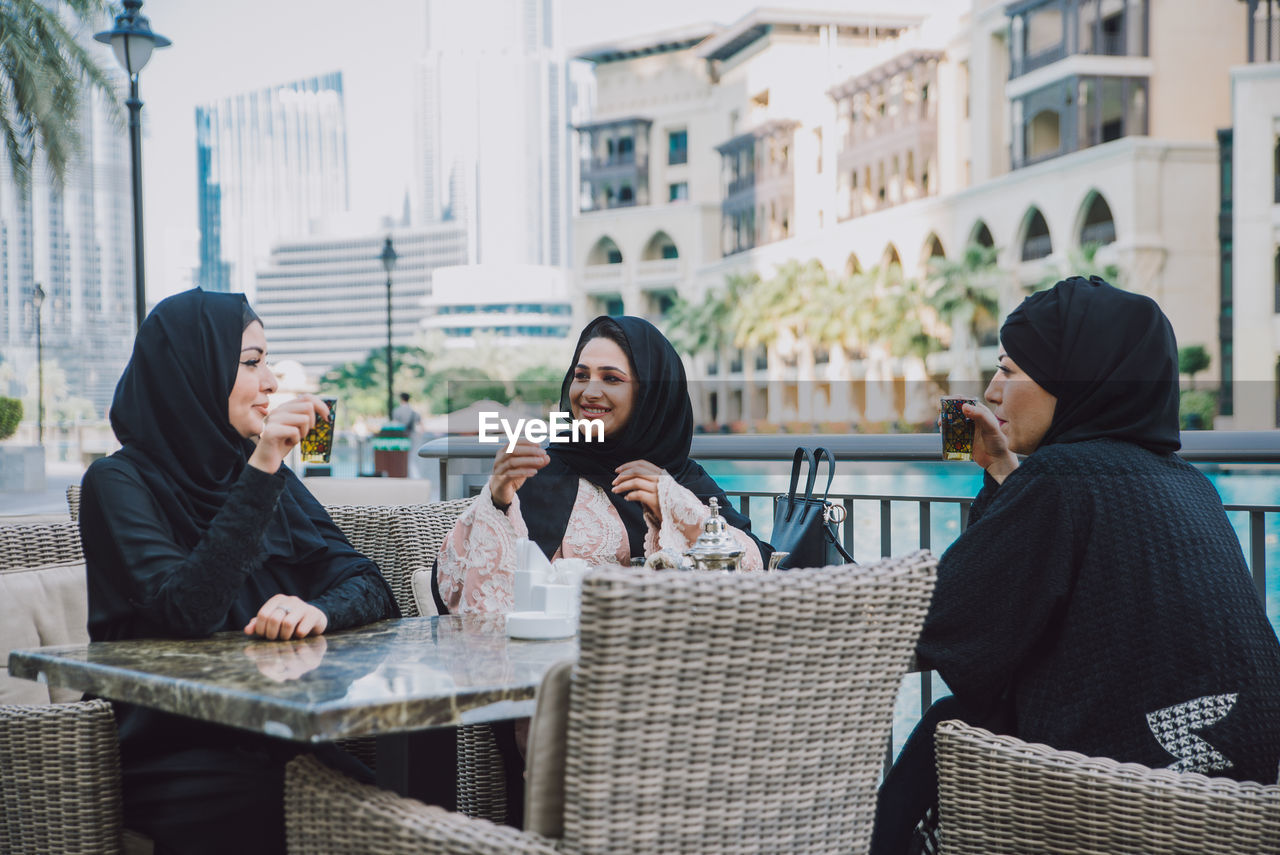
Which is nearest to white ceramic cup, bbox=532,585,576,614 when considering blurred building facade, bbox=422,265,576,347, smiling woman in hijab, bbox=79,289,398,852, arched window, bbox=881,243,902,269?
smiling woman in hijab, bbox=79,289,398,852

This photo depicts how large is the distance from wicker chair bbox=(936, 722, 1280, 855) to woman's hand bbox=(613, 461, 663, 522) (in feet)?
2.54

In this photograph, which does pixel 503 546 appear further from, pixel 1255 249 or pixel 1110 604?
pixel 1255 249

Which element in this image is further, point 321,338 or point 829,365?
point 321,338

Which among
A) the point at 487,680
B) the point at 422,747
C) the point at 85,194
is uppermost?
the point at 85,194

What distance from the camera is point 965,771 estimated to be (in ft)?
5.39

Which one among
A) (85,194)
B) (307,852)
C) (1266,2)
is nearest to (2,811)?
(307,852)

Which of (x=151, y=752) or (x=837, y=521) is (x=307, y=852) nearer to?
(x=151, y=752)

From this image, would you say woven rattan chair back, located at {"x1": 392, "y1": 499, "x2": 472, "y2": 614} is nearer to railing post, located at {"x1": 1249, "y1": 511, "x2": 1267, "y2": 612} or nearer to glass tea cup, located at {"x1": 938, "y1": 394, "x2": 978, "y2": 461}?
glass tea cup, located at {"x1": 938, "y1": 394, "x2": 978, "y2": 461}

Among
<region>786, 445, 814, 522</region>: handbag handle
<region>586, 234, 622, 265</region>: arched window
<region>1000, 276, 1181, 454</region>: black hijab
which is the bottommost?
<region>786, 445, 814, 522</region>: handbag handle

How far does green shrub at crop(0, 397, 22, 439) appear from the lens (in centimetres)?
1591

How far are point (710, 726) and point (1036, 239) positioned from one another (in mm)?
40955

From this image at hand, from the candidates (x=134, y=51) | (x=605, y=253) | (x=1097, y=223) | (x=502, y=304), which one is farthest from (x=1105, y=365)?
(x=502, y=304)

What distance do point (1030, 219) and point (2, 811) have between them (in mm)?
40811

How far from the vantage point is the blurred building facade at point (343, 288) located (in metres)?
112
